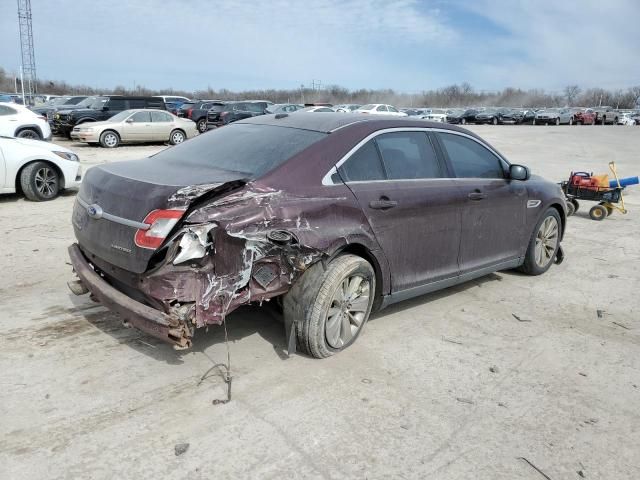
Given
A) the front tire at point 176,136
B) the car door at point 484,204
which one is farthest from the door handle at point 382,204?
the front tire at point 176,136

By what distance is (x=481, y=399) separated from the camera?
3.51m

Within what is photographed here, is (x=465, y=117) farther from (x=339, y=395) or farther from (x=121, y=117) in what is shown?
(x=339, y=395)

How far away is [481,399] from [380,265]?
1.18 meters

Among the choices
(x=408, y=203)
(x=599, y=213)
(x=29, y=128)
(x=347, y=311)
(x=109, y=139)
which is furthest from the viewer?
(x=109, y=139)

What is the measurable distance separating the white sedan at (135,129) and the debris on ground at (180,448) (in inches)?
756

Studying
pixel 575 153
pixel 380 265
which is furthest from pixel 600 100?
pixel 380 265

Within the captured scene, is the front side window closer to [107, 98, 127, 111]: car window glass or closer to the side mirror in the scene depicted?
[107, 98, 127, 111]: car window glass

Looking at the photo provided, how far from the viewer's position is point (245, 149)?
13.7 ft

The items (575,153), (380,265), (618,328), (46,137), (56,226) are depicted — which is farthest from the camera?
(575,153)

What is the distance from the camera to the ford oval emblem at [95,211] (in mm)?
3578

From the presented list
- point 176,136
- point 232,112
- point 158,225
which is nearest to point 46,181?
point 158,225

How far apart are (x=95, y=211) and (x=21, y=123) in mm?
15879

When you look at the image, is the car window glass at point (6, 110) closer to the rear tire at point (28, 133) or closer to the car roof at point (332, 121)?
the rear tire at point (28, 133)

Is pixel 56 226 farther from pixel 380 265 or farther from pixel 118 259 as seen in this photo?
pixel 380 265
